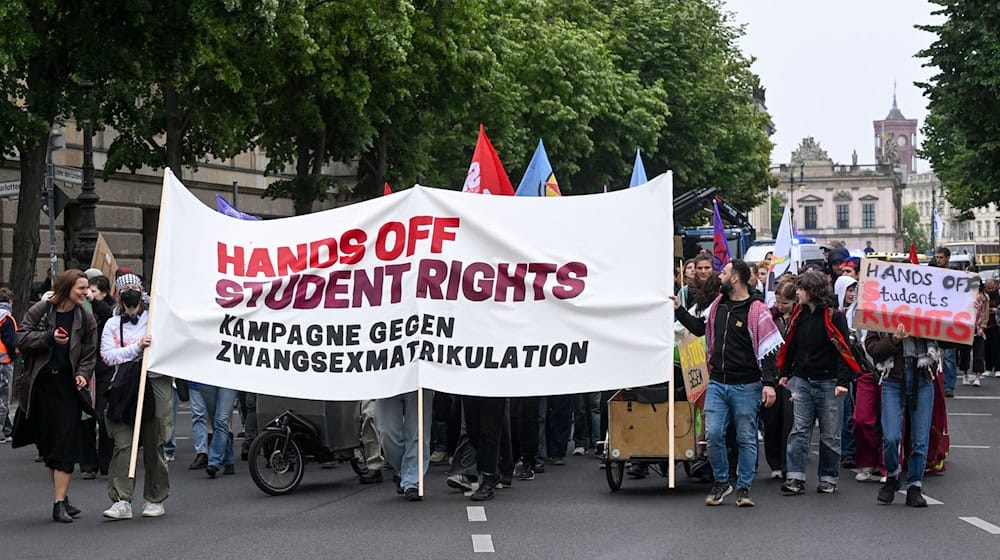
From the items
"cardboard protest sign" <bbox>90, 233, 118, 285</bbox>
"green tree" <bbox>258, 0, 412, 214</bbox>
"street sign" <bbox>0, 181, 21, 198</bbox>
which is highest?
"green tree" <bbox>258, 0, 412, 214</bbox>

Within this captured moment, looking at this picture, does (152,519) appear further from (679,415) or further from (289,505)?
(679,415)

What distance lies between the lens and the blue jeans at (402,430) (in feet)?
41.2

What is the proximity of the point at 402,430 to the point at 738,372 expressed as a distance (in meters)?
2.66

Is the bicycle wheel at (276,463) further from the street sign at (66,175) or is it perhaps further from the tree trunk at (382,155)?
the tree trunk at (382,155)

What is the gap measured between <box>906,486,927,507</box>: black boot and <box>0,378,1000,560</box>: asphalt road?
89 mm

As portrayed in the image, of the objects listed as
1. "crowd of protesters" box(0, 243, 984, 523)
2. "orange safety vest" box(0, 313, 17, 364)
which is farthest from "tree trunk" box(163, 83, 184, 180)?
"crowd of protesters" box(0, 243, 984, 523)

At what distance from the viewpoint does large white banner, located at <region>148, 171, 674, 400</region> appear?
12.0m

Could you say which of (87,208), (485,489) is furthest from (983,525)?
(87,208)

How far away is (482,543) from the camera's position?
10.4 m

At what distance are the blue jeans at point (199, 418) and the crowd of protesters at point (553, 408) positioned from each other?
0.02 metres

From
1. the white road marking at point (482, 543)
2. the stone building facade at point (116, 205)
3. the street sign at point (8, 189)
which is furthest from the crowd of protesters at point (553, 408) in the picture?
the stone building facade at point (116, 205)

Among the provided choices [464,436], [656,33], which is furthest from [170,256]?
[656,33]

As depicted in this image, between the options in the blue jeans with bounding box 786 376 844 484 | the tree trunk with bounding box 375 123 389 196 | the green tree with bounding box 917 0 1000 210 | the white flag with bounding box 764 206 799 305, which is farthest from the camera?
the tree trunk with bounding box 375 123 389 196

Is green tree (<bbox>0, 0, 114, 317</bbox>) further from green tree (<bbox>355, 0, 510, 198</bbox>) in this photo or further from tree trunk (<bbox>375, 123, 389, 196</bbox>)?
tree trunk (<bbox>375, 123, 389, 196</bbox>)
